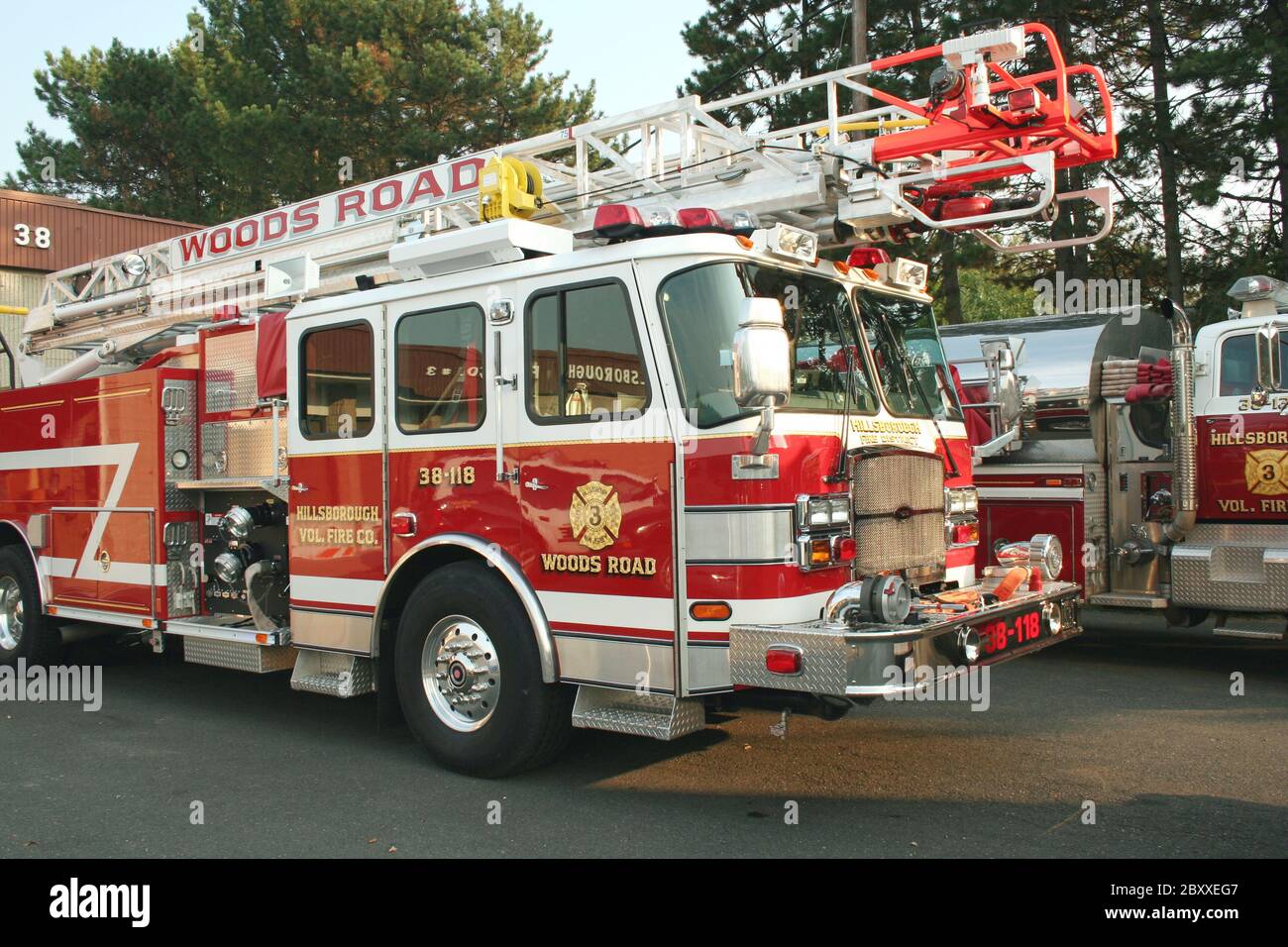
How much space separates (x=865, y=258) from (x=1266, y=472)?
4.09 metres

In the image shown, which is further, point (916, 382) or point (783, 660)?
point (916, 382)

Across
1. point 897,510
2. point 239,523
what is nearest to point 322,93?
point 239,523

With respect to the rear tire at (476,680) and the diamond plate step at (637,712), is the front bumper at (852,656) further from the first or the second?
the rear tire at (476,680)

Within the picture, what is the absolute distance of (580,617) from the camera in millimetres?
5023

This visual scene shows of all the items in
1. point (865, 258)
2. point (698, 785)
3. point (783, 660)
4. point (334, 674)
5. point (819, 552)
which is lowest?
point (698, 785)

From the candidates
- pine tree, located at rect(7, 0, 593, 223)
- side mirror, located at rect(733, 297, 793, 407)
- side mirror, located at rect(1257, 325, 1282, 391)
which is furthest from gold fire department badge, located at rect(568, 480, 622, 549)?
pine tree, located at rect(7, 0, 593, 223)

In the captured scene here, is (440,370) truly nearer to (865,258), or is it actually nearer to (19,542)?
(865,258)

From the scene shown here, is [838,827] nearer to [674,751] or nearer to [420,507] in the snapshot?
[674,751]

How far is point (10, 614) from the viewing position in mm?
8594

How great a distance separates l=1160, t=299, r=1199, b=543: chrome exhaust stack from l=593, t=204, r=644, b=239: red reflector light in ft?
15.7

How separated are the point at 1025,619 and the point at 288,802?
3.65 meters

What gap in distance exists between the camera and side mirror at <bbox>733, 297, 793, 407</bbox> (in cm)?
422

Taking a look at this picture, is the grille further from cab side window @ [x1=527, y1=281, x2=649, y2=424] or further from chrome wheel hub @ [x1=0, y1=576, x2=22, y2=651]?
chrome wheel hub @ [x1=0, y1=576, x2=22, y2=651]
